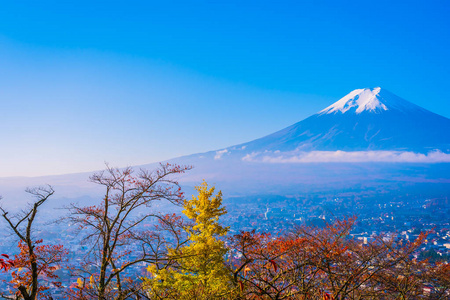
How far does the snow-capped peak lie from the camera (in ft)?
538

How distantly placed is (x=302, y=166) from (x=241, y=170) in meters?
35.9

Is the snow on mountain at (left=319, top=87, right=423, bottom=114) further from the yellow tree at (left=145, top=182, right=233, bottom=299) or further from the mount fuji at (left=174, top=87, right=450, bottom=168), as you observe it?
the yellow tree at (left=145, top=182, right=233, bottom=299)

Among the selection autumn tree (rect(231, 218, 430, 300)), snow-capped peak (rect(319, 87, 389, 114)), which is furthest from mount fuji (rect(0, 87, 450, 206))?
autumn tree (rect(231, 218, 430, 300))

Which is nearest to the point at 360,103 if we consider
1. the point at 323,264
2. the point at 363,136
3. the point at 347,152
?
the point at 363,136

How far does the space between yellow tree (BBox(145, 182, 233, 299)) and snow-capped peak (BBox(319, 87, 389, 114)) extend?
546ft

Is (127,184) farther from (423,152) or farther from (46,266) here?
(423,152)

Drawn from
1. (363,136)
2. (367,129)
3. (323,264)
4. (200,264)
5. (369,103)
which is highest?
(369,103)

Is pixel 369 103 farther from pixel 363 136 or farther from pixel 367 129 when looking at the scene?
pixel 363 136

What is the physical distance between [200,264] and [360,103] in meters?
179

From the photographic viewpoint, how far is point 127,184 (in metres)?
7.86

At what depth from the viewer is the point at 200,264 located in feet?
26.9

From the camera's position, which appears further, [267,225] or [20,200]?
[20,200]

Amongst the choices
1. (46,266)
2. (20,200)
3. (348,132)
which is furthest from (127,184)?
(348,132)

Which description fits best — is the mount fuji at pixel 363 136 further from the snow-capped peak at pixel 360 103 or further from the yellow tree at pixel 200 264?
the yellow tree at pixel 200 264
